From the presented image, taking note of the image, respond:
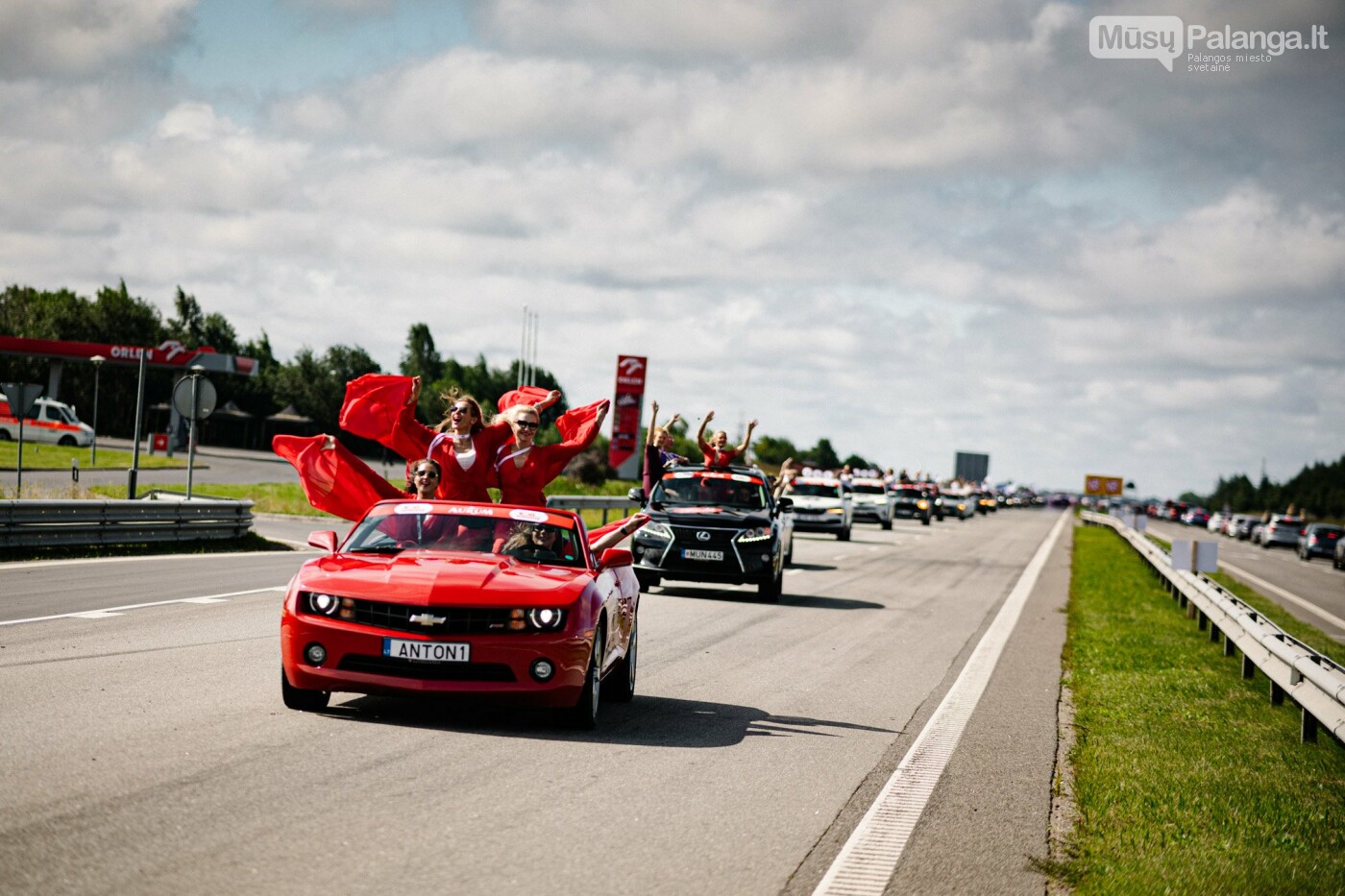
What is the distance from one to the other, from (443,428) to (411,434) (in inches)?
14.9

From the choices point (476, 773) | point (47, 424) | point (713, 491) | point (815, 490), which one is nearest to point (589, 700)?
point (476, 773)

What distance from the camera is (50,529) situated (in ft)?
66.2

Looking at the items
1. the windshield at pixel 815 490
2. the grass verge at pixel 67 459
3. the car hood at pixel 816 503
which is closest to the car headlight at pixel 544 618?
the car hood at pixel 816 503

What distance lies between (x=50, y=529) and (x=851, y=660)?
1204cm

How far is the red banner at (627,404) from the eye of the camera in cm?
4003

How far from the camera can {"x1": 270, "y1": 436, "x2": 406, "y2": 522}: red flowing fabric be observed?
11.8m

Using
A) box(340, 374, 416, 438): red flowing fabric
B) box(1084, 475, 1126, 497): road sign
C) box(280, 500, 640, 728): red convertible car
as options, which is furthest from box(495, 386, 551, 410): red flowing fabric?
box(1084, 475, 1126, 497): road sign

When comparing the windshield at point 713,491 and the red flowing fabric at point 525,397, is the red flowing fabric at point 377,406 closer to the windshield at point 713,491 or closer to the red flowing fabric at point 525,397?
the red flowing fabric at point 525,397

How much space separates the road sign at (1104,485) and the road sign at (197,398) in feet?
576

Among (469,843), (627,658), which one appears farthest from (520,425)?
(469,843)

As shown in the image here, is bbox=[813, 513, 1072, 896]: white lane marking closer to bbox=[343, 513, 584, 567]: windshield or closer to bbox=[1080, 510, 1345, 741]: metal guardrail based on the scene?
bbox=[1080, 510, 1345, 741]: metal guardrail

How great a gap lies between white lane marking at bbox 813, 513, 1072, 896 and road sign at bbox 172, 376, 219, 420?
1554 cm

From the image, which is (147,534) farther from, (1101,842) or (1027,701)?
(1101,842)

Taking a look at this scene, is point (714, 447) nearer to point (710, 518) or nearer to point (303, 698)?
point (710, 518)
